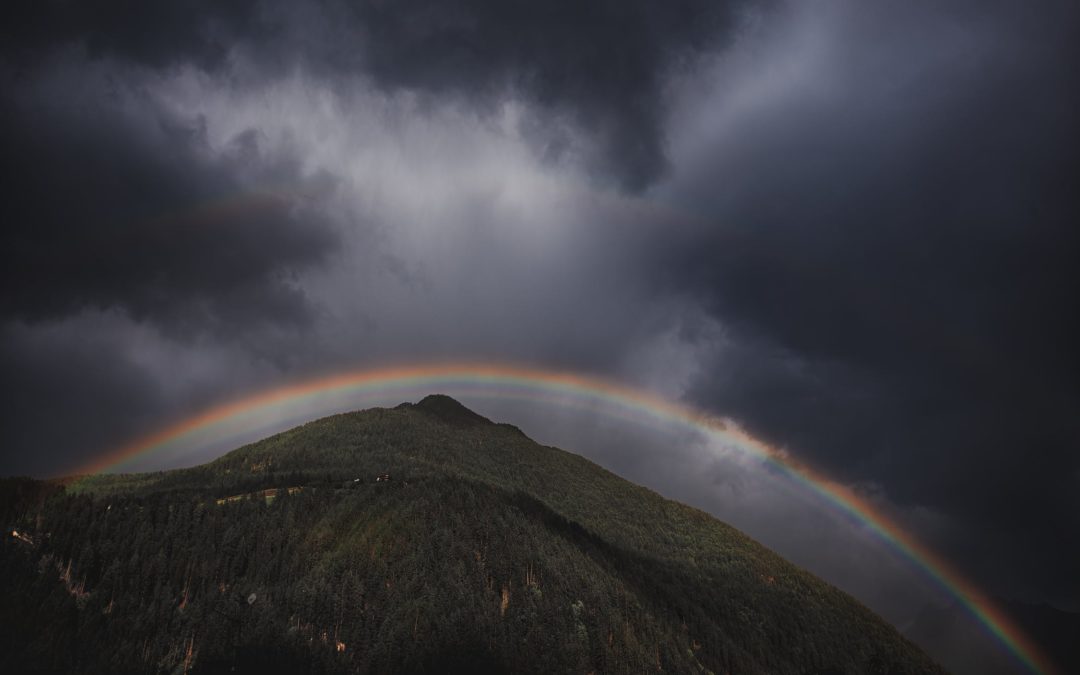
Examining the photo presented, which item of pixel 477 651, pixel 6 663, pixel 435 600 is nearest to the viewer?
pixel 6 663

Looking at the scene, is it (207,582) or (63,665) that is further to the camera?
(207,582)

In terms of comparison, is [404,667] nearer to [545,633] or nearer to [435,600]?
[435,600]

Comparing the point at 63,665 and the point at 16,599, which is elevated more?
the point at 16,599

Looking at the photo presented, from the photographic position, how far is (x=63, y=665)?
169 meters

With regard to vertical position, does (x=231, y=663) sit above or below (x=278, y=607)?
below

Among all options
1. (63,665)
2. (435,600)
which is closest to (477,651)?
(435,600)

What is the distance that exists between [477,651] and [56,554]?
5384 inches

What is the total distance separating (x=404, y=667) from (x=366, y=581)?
1403 inches

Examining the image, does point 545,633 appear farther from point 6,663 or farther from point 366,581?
point 6,663

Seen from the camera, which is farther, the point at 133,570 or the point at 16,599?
the point at 133,570

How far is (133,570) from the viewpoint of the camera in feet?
645

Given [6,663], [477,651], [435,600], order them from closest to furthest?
1. [6,663]
2. [477,651]
3. [435,600]

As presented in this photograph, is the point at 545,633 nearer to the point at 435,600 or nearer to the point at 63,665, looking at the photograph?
the point at 435,600

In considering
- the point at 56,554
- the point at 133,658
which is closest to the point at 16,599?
the point at 56,554
